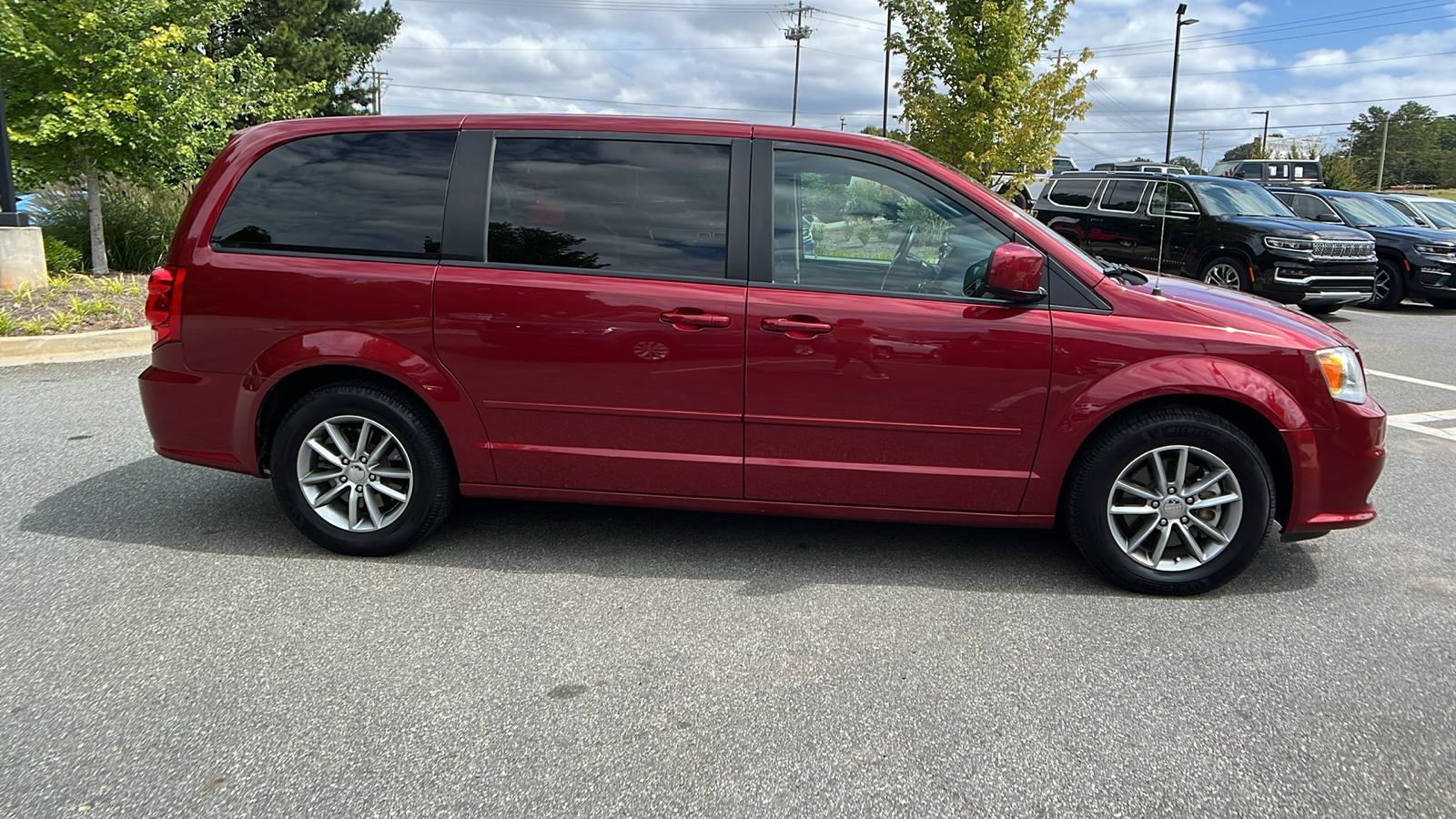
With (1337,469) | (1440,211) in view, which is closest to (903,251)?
(1337,469)

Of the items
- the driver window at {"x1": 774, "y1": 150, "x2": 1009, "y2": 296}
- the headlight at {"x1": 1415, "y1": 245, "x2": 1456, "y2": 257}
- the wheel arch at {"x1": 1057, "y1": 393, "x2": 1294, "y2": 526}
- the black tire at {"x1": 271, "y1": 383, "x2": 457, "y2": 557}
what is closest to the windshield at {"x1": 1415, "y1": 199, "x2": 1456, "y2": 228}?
the headlight at {"x1": 1415, "y1": 245, "x2": 1456, "y2": 257}

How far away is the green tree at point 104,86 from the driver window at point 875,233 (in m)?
9.53

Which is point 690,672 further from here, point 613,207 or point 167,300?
point 167,300

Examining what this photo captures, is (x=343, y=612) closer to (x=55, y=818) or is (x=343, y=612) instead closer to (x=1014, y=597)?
(x=55, y=818)

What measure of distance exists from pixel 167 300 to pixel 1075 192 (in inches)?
552

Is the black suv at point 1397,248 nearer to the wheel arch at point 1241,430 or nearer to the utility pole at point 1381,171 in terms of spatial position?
the wheel arch at point 1241,430

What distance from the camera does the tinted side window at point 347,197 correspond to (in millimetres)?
3975

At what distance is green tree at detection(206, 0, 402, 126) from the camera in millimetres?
30516

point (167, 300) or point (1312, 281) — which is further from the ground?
point (1312, 281)

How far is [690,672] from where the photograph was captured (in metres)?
3.15

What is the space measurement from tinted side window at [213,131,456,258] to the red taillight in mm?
246

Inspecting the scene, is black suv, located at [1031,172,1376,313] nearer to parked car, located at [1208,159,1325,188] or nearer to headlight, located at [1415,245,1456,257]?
headlight, located at [1415,245,1456,257]

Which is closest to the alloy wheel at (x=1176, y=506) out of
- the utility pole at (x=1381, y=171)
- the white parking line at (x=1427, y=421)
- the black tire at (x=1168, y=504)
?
the black tire at (x=1168, y=504)

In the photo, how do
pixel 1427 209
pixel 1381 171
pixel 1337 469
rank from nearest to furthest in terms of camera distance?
pixel 1337 469, pixel 1427 209, pixel 1381 171
